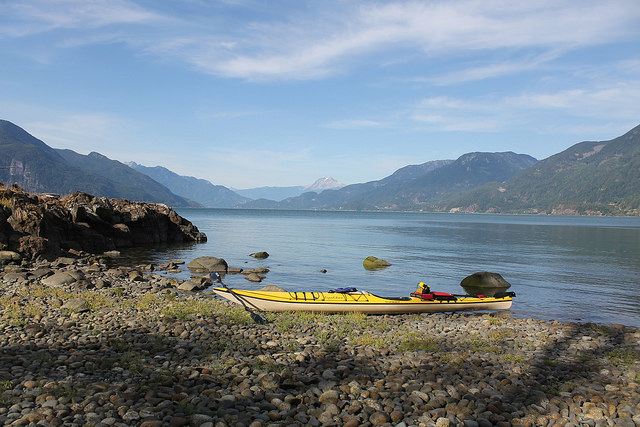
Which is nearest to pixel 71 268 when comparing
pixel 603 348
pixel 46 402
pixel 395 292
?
pixel 395 292

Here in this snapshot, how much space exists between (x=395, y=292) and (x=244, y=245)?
29.5 meters

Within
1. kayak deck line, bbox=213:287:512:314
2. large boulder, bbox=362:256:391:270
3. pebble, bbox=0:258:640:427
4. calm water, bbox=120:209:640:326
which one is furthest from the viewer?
large boulder, bbox=362:256:391:270

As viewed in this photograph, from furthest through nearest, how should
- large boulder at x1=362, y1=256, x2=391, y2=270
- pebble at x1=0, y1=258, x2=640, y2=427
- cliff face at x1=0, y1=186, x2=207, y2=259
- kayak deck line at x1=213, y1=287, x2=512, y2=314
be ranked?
large boulder at x1=362, y1=256, x2=391, y2=270
cliff face at x1=0, y1=186, x2=207, y2=259
kayak deck line at x1=213, y1=287, x2=512, y2=314
pebble at x1=0, y1=258, x2=640, y2=427

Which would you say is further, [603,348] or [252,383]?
[603,348]

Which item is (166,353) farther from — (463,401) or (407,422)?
(463,401)

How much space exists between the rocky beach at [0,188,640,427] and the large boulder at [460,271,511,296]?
699cm

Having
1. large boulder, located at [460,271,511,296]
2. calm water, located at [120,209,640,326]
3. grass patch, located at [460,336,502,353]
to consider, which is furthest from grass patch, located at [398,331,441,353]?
large boulder, located at [460,271,511,296]

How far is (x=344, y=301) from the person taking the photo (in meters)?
16.1

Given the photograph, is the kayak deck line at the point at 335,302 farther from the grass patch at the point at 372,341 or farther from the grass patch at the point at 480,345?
the grass patch at the point at 480,345

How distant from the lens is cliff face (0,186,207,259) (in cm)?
2669

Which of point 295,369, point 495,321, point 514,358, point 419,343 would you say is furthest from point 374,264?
point 295,369

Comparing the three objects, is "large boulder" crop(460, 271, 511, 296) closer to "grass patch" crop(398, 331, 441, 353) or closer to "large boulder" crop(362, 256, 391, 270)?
"large boulder" crop(362, 256, 391, 270)

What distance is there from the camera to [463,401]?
7828 mm

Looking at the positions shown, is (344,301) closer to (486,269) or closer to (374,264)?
(374,264)
